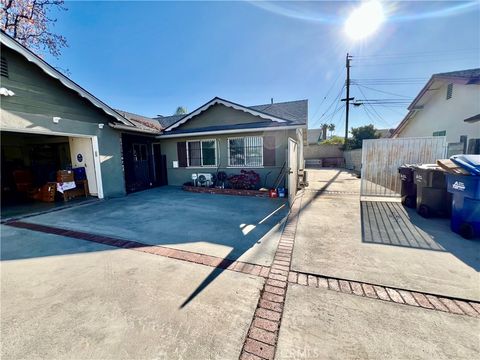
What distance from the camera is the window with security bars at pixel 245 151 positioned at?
28.8 feet

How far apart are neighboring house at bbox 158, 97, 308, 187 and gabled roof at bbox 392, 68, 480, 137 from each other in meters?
5.79

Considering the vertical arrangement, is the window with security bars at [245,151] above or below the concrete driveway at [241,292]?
above

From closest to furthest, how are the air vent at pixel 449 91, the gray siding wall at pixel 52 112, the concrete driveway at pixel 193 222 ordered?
the concrete driveway at pixel 193 222, the gray siding wall at pixel 52 112, the air vent at pixel 449 91

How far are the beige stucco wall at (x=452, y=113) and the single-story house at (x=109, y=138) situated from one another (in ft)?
21.0

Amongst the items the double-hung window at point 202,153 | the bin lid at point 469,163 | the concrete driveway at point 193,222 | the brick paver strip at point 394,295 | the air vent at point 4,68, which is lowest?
the brick paver strip at point 394,295

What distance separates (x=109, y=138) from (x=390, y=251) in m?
9.50

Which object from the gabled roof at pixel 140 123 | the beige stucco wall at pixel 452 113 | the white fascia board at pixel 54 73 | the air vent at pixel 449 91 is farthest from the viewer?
the gabled roof at pixel 140 123

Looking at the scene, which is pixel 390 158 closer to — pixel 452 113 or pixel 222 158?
pixel 452 113

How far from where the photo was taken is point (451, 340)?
172cm

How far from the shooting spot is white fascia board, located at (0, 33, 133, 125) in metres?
5.07

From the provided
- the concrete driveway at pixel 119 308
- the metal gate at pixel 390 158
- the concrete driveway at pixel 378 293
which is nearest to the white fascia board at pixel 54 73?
the concrete driveway at pixel 119 308

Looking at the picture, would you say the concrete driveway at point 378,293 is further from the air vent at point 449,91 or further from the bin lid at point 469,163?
the air vent at point 449,91

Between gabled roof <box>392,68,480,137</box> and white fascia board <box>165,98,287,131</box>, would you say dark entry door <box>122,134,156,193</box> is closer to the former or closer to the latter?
white fascia board <box>165,98,287,131</box>

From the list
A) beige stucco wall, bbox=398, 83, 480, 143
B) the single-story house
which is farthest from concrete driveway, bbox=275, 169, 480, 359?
beige stucco wall, bbox=398, 83, 480, 143
